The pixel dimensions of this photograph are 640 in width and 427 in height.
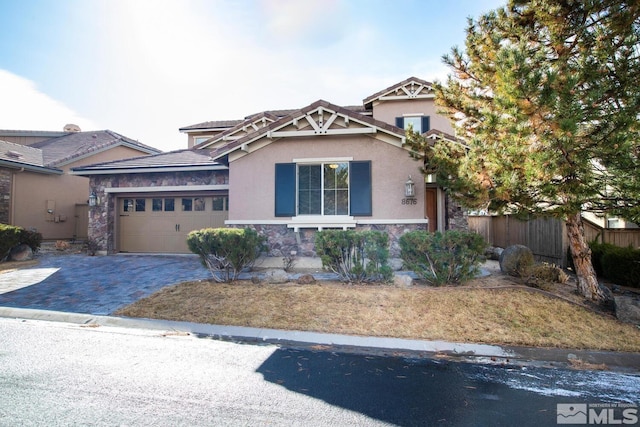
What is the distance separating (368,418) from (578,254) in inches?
235

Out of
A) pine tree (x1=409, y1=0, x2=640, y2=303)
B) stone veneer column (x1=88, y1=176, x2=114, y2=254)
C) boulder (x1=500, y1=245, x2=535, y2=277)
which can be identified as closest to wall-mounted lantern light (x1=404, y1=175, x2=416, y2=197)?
pine tree (x1=409, y1=0, x2=640, y2=303)

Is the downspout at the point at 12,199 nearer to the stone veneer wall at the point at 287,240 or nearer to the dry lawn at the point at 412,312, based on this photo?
the stone veneer wall at the point at 287,240

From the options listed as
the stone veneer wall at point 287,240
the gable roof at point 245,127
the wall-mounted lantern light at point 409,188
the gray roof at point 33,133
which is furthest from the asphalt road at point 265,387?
the gray roof at point 33,133

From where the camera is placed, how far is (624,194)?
536cm

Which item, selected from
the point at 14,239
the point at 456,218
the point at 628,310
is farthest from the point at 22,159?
the point at 628,310

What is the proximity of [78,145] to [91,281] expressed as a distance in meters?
14.0

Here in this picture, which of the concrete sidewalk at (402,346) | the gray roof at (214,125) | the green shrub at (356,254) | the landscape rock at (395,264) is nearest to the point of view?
the concrete sidewalk at (402,346)

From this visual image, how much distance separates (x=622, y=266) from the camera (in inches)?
307

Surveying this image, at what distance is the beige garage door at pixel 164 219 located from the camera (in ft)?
38.4

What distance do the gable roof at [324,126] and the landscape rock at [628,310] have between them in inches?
221

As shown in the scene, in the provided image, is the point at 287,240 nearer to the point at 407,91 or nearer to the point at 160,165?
the point at 160,165

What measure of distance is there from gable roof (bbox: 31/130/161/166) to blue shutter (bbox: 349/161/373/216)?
14.0m

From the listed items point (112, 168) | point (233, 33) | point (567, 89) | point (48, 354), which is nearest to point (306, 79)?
point (233, 33)

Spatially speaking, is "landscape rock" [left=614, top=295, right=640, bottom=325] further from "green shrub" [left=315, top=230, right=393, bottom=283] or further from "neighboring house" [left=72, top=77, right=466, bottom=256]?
"neighboring house" [left=72, top=77, right=466, bottom=256]
